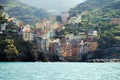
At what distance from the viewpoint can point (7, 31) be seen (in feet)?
505

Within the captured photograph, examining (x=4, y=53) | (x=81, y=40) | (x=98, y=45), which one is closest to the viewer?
(x=4, y=53)

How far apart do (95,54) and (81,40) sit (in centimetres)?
2380

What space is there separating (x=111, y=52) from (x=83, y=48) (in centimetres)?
1314

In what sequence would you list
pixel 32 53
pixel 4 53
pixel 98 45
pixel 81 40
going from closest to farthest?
pixel 4 53, pixel 32 53, pixel 98 45, pixel 81 40

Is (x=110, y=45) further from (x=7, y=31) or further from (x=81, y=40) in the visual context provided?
(x=7, y=31)

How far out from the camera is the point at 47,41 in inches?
7072

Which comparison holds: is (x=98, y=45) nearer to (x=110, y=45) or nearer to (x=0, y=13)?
(x=110, y=45)

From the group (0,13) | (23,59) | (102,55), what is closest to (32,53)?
(23,59)

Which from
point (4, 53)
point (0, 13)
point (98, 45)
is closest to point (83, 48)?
point (98, 45)

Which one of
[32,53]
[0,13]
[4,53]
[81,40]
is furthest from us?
[81,40]

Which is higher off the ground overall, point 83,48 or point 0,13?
point 0,13

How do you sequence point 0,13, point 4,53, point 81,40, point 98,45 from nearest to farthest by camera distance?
point 4,53
point 0,13
point 98,45
point 81,40

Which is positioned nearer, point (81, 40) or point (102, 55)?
point (102, 55)

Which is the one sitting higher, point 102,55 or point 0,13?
point 0,13
